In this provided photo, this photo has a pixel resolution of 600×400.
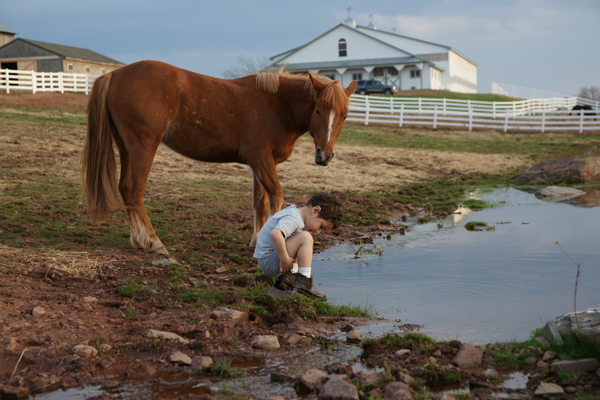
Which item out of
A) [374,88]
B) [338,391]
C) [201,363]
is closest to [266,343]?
[201,363]

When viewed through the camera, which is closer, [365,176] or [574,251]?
[574,251]

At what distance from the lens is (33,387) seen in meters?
2.70

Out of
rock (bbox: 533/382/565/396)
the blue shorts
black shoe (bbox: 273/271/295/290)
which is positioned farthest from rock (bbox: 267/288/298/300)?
rock (bbox: 533/382/565/396)

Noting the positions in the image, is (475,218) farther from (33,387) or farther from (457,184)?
(33,387)

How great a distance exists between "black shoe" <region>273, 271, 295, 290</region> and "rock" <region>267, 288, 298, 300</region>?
39 millimetres

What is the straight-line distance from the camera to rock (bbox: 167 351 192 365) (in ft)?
9.96

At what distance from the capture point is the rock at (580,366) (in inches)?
112

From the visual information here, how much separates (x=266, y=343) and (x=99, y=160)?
3.60 metres

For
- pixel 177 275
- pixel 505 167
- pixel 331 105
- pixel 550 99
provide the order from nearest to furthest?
pixel 177 275
pixel 331 105
pixel 505 167
pixel 550 99

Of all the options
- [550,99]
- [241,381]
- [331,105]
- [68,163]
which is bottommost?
[241,381]

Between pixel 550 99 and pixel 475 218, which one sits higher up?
pixel 550 99

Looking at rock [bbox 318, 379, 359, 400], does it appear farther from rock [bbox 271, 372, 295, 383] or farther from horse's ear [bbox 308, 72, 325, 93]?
horse's ear [bbox 308, 72, 325, 93]

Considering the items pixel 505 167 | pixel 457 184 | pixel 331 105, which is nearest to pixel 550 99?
pixel 505 167

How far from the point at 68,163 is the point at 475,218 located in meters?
8.43
